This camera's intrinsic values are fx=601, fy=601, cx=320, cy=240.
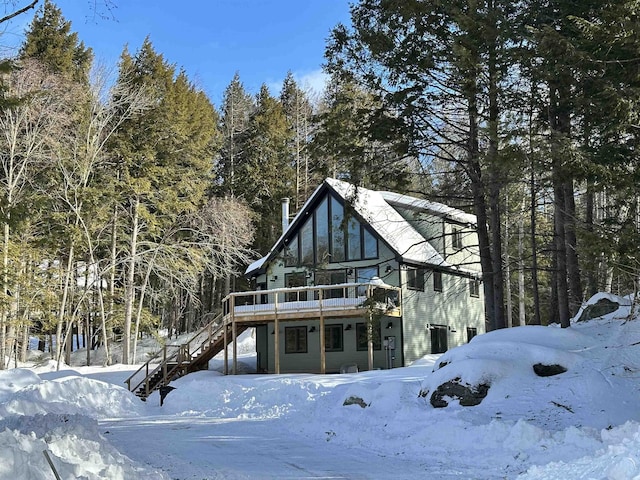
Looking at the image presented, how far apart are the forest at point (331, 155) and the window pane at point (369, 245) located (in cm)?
413

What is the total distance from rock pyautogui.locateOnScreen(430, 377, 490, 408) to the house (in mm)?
11020

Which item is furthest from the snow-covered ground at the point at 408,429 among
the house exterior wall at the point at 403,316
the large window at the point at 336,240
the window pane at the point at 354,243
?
the large window at the point at 336,240

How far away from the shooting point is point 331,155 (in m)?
13.9

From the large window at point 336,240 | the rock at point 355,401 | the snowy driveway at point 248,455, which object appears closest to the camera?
the snowy driveway at point 248,455

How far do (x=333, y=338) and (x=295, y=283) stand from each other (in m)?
3.24

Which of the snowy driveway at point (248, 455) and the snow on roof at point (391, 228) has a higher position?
the snow on roof at point (391, 228)

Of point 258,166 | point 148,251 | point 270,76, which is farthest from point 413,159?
point 270,76

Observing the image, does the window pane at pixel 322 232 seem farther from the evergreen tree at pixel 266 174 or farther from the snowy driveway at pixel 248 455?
the snowy driveway at pixel 248 455

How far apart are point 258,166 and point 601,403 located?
3025cm

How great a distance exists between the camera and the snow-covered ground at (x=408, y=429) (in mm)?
6168

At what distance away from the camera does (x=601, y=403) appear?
30.3 ft

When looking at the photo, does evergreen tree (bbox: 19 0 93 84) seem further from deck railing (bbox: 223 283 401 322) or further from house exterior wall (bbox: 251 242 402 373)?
deck railing (bbox: 223 283 401 322)

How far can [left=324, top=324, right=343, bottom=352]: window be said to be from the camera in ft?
82.1

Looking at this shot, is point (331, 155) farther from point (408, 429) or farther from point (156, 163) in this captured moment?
point (156, 163)
